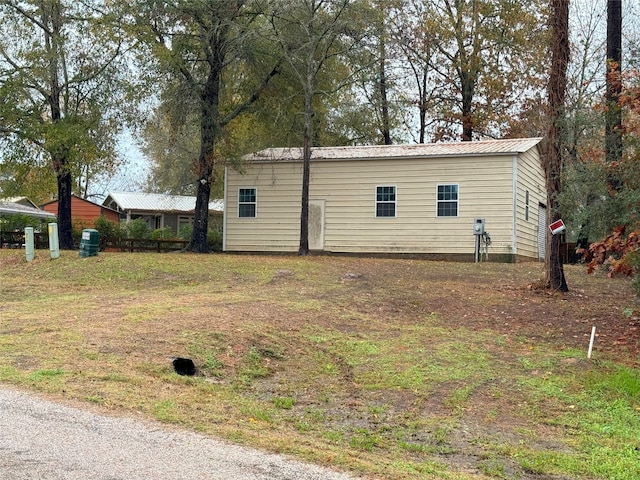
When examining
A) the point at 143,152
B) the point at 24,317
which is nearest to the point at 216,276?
the point at 24,317

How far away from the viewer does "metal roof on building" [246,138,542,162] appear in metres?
21.5

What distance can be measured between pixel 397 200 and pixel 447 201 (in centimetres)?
166

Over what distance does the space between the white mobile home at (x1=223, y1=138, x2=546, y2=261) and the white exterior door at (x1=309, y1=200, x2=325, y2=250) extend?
3 cm

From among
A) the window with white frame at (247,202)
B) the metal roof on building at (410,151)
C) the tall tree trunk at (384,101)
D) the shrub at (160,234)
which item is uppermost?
the tall tree trunk at (384,101)

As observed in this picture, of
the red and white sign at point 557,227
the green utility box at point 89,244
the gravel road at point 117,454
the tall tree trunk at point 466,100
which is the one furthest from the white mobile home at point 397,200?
the gravel road at point 117,454

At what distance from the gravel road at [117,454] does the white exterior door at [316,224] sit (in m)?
18.2

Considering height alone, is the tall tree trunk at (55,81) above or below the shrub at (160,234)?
above

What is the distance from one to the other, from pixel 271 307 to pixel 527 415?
17.4 ft

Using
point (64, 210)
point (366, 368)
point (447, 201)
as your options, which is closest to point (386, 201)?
point (447, 201)

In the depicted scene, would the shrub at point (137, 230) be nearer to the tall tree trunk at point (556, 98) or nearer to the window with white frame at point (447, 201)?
the window with white frame at point (447, 201)

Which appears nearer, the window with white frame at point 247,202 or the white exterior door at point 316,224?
the white exterior door at point 316,224

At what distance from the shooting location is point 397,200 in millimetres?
22547

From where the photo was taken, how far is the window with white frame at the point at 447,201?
859 inches

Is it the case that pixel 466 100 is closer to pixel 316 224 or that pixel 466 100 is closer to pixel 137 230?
pixel 316 224
